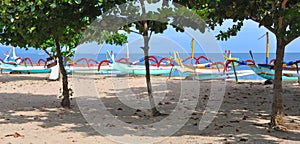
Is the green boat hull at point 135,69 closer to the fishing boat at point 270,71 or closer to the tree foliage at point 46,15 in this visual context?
the fishing boat at point 270,71

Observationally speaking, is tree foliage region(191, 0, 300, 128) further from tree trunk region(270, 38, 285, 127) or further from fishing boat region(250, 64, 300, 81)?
fishing boat region(250, 64, 300, 81)

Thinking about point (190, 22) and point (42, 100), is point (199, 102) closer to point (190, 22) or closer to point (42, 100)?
point (190, 22)

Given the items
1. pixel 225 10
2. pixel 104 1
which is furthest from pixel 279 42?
pixel 104 1

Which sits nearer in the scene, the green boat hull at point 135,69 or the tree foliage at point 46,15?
the tree foliage at point 46,15

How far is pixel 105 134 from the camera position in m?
6.88

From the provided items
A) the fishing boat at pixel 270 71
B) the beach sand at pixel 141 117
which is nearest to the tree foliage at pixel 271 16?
the beach sand at pixel 141 117

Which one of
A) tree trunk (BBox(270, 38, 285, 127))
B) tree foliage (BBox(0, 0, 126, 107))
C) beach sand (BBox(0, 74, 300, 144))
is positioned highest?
tree foliage (BBox(0, 0, 126, 107))

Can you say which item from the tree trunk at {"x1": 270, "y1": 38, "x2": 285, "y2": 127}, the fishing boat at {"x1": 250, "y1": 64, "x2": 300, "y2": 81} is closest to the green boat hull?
the fishing boat at {"x1": 250, "y1": 64, "x2": 300, "y2": 81}

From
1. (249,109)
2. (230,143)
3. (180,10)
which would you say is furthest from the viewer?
(249,109)

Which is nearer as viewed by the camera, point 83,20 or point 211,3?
point 211,3

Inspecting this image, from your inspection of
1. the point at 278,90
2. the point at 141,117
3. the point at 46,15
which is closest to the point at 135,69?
the point at 141,117

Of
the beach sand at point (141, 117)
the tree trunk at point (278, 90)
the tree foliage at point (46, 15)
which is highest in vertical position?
the tree foliage at point (46, 15)

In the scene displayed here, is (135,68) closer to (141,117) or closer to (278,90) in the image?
(141,117)

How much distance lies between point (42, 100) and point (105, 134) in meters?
5.42
